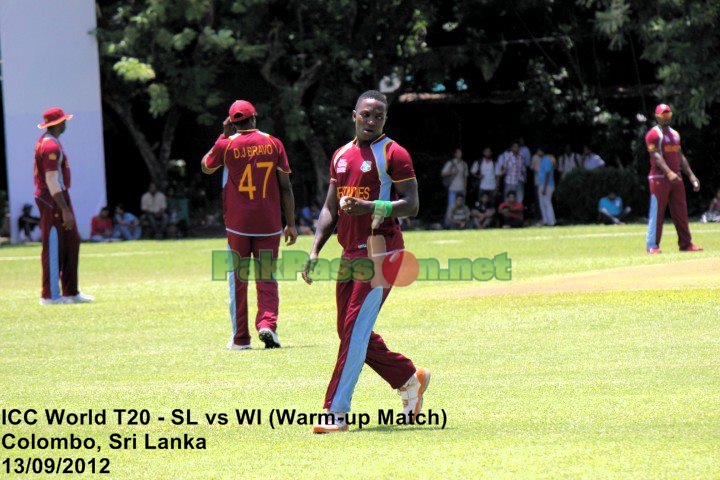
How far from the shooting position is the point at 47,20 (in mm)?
32906

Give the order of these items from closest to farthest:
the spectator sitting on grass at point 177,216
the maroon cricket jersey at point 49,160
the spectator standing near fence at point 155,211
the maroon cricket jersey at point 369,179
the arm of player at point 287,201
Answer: the maroon cricket jersey at point 369,179
the arm of player at point 287,201
the maroon cricket jersey at point 49,160
the spectator standing near fence at point 155,211
the spectator sitting on grass at point 177,216

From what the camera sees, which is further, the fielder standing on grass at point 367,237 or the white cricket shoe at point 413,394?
the white cricket shoe at point 413,394

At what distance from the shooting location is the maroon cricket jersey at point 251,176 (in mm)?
12344

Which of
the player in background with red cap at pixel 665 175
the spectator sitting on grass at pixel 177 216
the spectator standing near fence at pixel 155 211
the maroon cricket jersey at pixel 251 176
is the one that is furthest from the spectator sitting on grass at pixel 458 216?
the maroon cricket jersey at pixel 251 176

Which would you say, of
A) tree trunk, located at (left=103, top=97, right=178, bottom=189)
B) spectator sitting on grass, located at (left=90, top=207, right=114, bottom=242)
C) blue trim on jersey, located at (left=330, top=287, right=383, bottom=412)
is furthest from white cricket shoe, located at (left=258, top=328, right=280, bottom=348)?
tree trunk, located at (left=103, top=97, right=178, bottom=189)

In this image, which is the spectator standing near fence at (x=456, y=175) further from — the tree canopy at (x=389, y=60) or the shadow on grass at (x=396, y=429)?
the shadow on grass at (x=396, y=429)

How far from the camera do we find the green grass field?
7156mm

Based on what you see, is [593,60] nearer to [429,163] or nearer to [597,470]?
[429,163]

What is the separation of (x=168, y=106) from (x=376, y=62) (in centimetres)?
614

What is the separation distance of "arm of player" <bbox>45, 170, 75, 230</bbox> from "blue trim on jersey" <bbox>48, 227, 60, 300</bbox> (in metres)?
0.60

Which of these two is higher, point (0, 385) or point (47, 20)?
point (47, 20)

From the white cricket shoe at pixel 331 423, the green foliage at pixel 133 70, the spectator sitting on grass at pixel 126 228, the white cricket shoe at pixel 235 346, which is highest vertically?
the green foliage at pixel 133 70

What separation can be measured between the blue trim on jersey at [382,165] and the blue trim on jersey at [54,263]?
9.39 meters

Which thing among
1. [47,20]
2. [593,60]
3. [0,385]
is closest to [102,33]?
[47,20]
